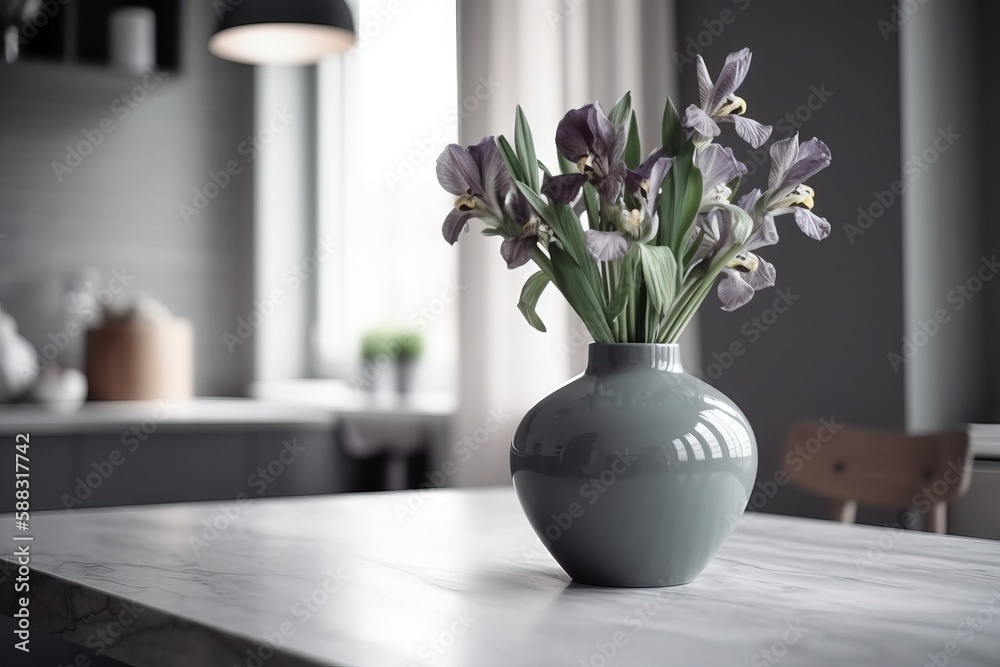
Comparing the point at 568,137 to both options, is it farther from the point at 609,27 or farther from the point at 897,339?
the point at 609,27

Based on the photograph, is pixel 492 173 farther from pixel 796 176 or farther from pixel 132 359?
pixel 132 359

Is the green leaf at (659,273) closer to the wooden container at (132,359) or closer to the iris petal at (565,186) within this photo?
the iris petal at (565,186)

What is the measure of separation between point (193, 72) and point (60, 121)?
550 millimetres

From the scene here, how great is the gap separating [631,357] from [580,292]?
77 millimetres

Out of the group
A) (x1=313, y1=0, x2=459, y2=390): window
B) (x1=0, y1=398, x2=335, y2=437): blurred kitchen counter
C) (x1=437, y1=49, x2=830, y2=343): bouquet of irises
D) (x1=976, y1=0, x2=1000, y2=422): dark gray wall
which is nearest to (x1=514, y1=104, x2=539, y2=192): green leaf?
(x1=437, y1=49, x2=830, y2=343): bouquet of irises

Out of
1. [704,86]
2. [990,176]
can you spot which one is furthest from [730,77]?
[990,176]

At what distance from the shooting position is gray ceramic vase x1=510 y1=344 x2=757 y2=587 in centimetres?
88

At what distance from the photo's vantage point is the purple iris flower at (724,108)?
849 mm

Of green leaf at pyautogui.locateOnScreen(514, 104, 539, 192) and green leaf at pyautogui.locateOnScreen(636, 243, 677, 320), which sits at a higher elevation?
green leaf at pyautogui.locateOnScreen(514, 104, 539, 192)

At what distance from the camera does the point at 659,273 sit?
87cm

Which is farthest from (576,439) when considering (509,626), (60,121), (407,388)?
(60,121)

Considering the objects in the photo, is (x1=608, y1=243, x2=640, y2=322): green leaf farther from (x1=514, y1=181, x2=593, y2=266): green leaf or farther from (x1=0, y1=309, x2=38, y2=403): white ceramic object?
(x1=0, y1=309, x2=38, y2=403): white ceramic object

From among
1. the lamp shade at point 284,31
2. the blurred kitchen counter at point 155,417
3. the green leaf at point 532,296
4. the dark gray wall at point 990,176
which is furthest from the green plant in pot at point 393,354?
the green leaf at point 532,296

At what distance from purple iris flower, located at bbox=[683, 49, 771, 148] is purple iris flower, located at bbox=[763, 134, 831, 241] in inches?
1.4
